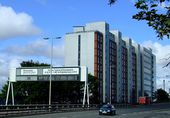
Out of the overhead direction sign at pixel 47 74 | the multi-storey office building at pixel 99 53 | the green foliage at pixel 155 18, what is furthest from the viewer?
the multi-storey office building at pixel 99 53

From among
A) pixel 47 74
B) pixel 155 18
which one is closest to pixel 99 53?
pixel 47 74

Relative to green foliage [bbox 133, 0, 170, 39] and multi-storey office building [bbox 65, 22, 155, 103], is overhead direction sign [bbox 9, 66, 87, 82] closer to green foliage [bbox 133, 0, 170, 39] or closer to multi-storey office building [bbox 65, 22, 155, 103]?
green foliage [bbox 133, 0, 170, 39]

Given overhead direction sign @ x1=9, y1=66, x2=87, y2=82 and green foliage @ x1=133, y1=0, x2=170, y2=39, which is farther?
overhead direction sign @ x1=9, y1=66, x2=87, y2=82

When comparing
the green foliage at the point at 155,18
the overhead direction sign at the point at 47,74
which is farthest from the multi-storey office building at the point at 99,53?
the green foliage at the point at 155,18

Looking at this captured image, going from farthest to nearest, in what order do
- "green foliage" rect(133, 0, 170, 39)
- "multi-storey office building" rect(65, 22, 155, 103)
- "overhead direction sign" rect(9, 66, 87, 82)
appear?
"multi-storey office building" rect(65, 22, 155, 103), "overhead direction sign" rect(9, 66, 87, 82), "green foliage" rect(133, 0, 170, 39)

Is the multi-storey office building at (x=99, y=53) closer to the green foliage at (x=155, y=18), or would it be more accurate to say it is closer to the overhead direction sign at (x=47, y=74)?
the overhead direction sign at (x=47, y=74)

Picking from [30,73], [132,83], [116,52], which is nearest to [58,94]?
[30,73]

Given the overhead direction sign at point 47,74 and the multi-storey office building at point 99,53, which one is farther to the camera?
the multi-storey office building at point 99,53

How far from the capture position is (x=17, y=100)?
4289 inches

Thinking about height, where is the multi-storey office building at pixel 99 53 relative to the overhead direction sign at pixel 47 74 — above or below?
above

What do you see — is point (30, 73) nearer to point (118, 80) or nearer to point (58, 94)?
point (58, 94)

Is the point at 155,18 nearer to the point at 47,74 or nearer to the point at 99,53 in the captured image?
the point at 47,74

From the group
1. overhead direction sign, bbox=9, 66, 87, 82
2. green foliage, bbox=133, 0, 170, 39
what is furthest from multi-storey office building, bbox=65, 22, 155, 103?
green foliage, bbox=133, 0, 170, 39

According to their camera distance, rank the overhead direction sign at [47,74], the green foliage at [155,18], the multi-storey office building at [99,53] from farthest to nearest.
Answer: the multi-storey office building at [99,53] → the overhead direction sign at [47,74] → the green foliage at [155,18]
